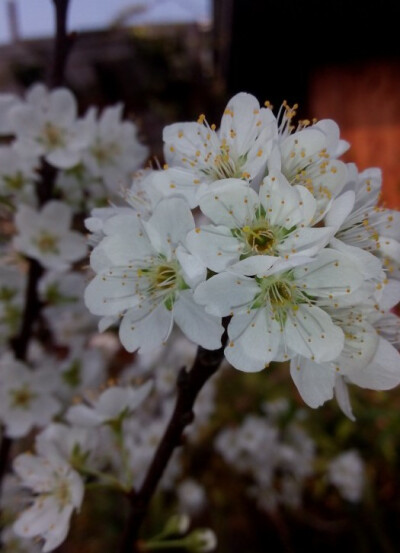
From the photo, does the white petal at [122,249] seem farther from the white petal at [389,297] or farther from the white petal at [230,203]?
the white petal at [389,297]

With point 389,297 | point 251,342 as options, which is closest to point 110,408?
point 251,342

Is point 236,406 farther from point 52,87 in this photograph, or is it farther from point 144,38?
point 144,38

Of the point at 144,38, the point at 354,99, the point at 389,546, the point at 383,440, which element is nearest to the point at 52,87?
the point at 383,440

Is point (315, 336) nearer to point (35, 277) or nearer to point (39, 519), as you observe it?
Answer: point (39, 519)

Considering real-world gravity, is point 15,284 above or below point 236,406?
above

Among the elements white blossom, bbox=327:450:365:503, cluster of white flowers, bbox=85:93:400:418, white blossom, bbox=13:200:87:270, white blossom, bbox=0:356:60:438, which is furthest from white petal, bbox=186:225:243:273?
white blossom, bbox=327:450:365:503

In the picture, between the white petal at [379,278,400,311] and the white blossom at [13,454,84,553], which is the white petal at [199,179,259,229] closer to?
the white petal at [379,278,400,311]
